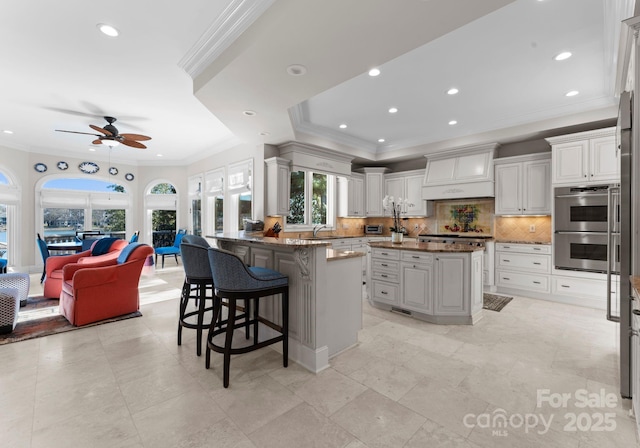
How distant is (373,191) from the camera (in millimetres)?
6879

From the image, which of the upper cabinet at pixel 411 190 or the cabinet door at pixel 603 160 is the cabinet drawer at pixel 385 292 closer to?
the upper cabinet at pixel 411 190

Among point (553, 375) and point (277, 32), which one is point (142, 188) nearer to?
point (277, 32)

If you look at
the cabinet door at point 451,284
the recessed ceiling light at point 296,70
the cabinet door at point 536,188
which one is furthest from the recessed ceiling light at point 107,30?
the cabinet door at point 536,188

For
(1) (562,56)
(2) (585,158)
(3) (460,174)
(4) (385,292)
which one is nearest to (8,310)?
(4) (385,292)

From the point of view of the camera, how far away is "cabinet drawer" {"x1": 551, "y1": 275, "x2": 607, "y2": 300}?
404 centimetres

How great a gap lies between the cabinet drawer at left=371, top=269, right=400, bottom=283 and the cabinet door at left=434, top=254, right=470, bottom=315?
53cm

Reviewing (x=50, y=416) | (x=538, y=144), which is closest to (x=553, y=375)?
(x=50, y=416)

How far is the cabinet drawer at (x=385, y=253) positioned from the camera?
151 inches

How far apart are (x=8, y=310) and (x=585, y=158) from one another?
24.4 feet

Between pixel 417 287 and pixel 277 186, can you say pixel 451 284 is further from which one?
pixel 277 186

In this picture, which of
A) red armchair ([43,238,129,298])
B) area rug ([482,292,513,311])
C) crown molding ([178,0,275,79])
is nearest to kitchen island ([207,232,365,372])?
crown molding ([178,0,275,79])

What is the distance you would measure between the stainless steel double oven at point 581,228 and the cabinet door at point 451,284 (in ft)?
6.92

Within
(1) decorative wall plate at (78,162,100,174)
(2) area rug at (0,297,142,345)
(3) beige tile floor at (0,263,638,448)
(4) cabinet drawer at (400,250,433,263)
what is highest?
(1) decorative wall plate at (78,162,100,174)

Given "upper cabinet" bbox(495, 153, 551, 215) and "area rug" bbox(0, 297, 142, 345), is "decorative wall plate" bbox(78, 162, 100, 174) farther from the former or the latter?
"upper cabinet" bbox(495, 153, 551, 215)
